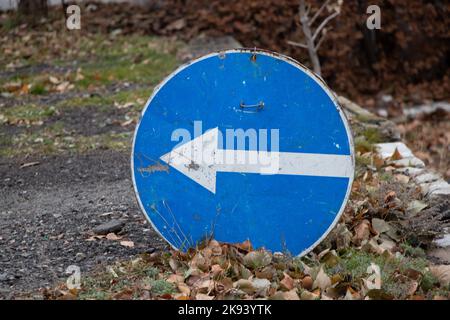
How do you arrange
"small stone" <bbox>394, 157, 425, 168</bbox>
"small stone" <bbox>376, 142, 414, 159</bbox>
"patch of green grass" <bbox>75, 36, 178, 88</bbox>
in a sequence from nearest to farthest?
"small stone" <bbox>394, 157, 425, 168</bbox> → "small stone" <bbox>376, 142, 414, 159</bbox> → "patch of green grass" <bbox>75, 36, 178, 88</bbox>

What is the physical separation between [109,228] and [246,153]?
104 centimetres

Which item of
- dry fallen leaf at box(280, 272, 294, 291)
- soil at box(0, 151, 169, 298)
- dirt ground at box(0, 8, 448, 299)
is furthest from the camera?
dirt ground at box(0, 8, 448, 299)

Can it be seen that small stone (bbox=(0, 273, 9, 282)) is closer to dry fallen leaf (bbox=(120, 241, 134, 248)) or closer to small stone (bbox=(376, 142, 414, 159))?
dry fallen leaf (bbox=(120, 241, 134, 248))

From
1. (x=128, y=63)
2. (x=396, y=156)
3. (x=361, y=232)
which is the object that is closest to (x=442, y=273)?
(x=361, y=232)

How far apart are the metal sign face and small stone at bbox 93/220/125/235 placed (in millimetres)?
645

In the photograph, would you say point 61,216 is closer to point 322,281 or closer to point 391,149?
point 322,281

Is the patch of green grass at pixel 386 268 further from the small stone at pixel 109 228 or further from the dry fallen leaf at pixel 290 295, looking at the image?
the small stone at pixel 109 228

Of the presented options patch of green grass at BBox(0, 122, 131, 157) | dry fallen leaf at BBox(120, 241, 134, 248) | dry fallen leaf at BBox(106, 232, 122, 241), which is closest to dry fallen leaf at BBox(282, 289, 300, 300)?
dry fallen leaf at BBox(120, 241, 134, 248)

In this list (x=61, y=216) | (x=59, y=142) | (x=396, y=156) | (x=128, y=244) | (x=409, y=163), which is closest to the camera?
(x=128, y=244)

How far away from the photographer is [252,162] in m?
3.70

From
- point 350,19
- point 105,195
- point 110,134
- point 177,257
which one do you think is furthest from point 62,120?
point 350,19

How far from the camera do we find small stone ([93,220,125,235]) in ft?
14.3

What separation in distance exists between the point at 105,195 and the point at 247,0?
6.02 m

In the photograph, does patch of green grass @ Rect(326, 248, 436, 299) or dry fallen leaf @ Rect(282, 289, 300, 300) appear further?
patch of green grass @ Rect(326, 248, 436, 299)
